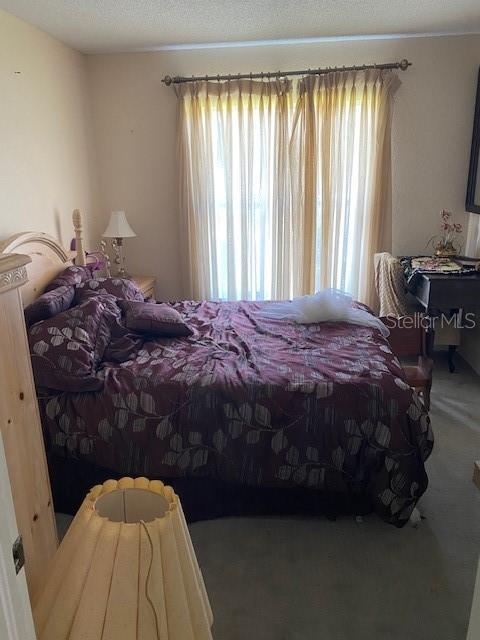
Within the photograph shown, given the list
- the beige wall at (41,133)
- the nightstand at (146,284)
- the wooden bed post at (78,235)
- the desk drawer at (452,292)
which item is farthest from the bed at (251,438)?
the nightstand at (146,284)

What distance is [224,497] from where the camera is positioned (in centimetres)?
215

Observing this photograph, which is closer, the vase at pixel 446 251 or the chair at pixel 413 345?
the chair at pixel 413 345

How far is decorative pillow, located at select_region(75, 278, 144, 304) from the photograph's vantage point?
2.74 m

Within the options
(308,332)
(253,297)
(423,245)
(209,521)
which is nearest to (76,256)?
(253,297)

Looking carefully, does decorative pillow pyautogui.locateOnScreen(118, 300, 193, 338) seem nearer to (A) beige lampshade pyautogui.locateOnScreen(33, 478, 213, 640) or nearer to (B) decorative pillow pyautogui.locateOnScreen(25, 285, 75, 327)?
(B) decorative pillow pyautogui.locateOnScreen(25, 285, 75, 327)

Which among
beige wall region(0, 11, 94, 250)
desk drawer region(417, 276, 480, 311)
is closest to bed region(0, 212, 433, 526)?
desk drawer region(417, 276, 480, 311)

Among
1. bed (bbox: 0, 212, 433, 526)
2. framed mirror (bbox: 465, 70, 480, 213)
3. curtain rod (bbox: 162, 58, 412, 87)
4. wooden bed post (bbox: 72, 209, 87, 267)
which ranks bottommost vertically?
bed (bbox: 0, 212, 433, 526)

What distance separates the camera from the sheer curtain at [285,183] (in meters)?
3.75

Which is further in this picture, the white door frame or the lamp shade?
the lamp shade

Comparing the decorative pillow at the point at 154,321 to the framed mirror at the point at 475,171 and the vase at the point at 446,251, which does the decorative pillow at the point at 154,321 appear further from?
the framed mirror at the point at 475,171

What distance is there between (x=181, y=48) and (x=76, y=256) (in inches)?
73.1

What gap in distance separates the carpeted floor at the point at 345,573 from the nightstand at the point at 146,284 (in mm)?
2203

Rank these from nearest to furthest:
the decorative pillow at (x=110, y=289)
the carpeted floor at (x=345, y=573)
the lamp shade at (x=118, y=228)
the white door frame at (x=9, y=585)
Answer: the white door frame at (x=9, y=585), the carpeted floor at (x=345, y=573), the decorative pillow at (x=110, y=289), the lamp shade at (x=118, y=228)

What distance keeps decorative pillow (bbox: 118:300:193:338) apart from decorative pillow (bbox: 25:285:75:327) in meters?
0.34
